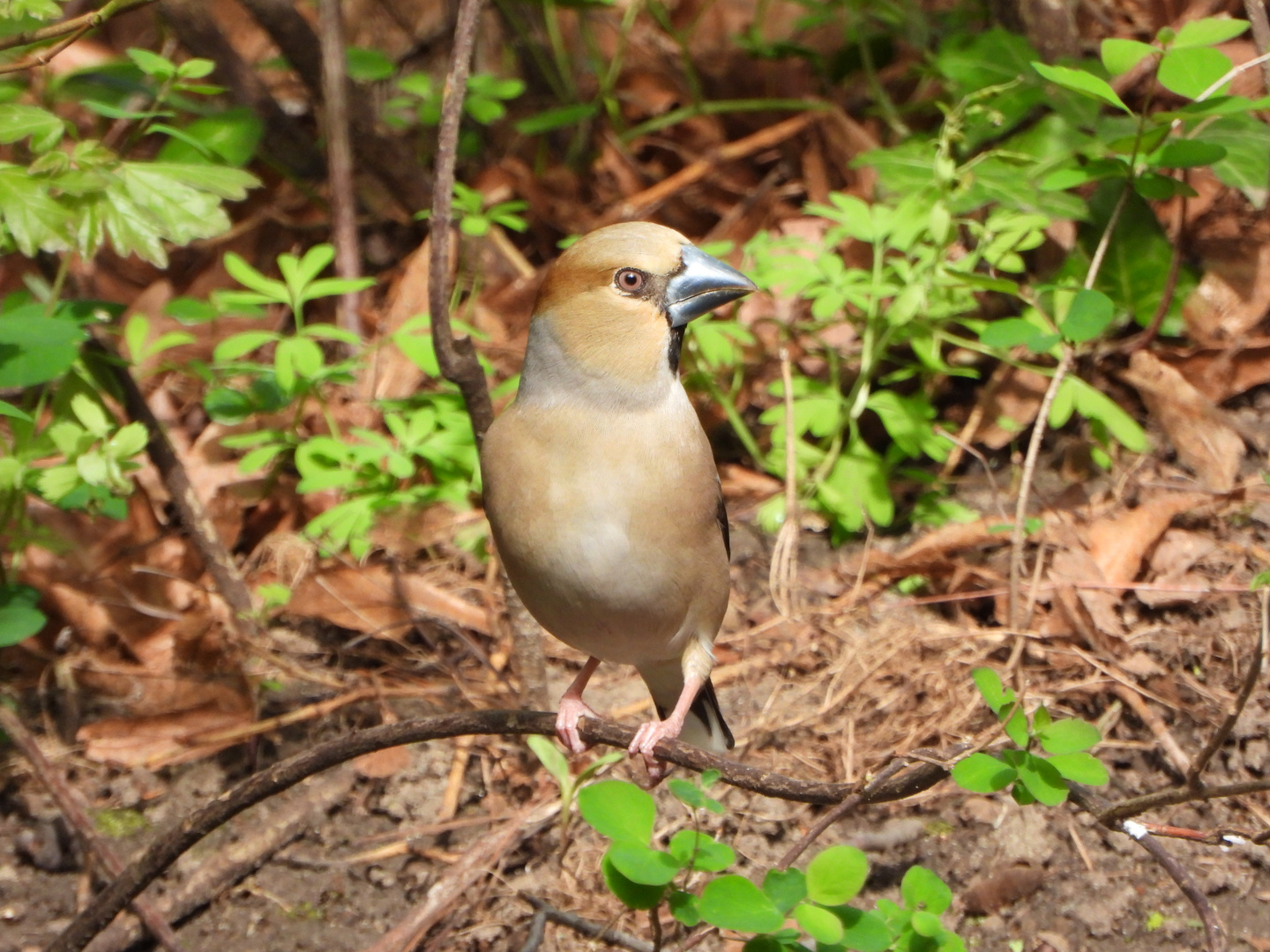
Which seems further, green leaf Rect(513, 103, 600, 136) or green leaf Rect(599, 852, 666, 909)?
green leaf Rect(513, 103, 600, 136)

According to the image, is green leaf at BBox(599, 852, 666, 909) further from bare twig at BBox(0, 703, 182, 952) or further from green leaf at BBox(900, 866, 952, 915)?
bare twig at BBox(0, 703, 182, 952)

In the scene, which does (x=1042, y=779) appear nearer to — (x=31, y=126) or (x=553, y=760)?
(x=553, y=760)

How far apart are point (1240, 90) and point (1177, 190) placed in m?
1.21

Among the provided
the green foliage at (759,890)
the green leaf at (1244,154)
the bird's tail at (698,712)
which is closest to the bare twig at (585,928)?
the bird's tail at (698,712)

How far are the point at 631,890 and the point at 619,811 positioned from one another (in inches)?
6.3

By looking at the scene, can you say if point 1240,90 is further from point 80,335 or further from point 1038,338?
point 80,335

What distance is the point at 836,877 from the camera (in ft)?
7.01

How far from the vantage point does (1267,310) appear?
14.9 ft

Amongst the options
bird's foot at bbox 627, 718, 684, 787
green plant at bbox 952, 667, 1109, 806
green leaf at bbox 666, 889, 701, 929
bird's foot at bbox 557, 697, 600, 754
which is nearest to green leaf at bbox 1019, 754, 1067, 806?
green plant at bbox 952, 667, 1109, 806

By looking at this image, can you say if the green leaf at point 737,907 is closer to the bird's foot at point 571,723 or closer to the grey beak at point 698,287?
the bird's foot at point 571,723

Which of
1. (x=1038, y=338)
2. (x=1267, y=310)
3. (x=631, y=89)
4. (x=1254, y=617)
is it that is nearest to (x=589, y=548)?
(x=1038, y=338)

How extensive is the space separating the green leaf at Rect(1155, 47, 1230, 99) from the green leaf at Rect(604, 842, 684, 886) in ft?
7.77

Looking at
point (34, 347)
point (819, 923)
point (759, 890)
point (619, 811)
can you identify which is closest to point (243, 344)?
point (34, 347)

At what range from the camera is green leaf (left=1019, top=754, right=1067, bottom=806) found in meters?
2.04
